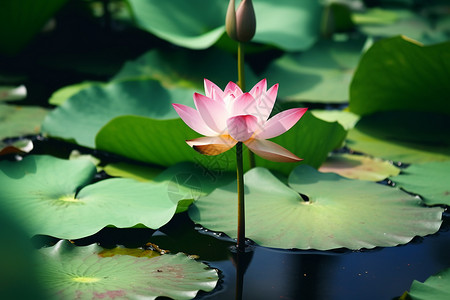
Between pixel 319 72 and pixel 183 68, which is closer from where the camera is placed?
pixel 183 68

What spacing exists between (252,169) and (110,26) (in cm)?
228

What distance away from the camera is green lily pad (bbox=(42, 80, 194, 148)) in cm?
219

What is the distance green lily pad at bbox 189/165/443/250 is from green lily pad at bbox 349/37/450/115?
700 mm

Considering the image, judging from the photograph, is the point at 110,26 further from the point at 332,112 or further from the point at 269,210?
the point at 269,210

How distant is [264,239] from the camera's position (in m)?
1.48

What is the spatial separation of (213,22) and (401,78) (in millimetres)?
1141

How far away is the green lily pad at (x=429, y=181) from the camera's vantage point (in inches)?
68.6

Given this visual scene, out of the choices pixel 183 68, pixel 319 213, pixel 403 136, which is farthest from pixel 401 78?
pixel 183 68

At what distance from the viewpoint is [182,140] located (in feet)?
6.09

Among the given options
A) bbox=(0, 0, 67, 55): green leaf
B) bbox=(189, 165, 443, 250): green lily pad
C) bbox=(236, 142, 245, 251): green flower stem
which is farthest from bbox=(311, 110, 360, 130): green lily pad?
bbox=(0, 0, 67, 55): green leaf

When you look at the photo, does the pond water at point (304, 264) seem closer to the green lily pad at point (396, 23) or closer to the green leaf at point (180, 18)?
the green leaf at point (180, 18)

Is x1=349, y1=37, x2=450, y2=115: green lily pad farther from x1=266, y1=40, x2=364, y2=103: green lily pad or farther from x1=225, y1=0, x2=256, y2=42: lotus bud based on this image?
x1=225, y1=0, x2=256, y2=42: lotus bud

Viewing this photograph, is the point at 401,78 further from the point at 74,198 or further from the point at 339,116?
the point at 74,198

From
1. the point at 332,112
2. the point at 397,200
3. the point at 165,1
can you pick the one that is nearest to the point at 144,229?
the point at 397,200
